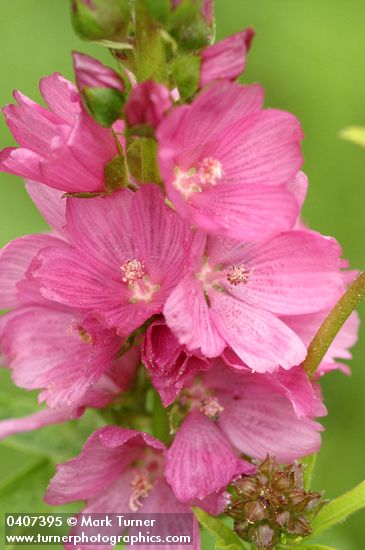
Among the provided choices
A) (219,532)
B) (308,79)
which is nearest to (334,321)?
(219,532)

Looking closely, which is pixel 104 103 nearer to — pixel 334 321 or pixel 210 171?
pixel 210 171

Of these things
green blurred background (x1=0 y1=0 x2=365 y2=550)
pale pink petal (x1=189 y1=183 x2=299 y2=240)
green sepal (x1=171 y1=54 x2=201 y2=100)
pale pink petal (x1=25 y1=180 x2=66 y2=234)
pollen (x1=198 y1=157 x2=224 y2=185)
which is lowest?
green blurred background (x1=0 y1=0 x2=365 y2=550)

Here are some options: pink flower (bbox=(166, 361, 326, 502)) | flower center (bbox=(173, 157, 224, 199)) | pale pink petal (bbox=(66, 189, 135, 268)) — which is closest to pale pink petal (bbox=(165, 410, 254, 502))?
pink flower (bbox=(166, 361, 326, 502))

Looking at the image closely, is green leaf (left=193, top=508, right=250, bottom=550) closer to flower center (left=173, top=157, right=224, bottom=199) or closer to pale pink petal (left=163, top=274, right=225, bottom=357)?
pale pink petal (left=163, top=274, right=225, bottom=357)

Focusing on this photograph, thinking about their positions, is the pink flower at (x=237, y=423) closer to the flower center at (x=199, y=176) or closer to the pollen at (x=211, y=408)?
the pollen at (x=211, y=408)

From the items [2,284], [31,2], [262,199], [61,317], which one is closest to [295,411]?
[262,199]

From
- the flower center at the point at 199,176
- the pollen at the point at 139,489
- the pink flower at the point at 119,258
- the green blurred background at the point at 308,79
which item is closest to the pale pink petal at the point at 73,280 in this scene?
the pink flower at the point at 119,258
